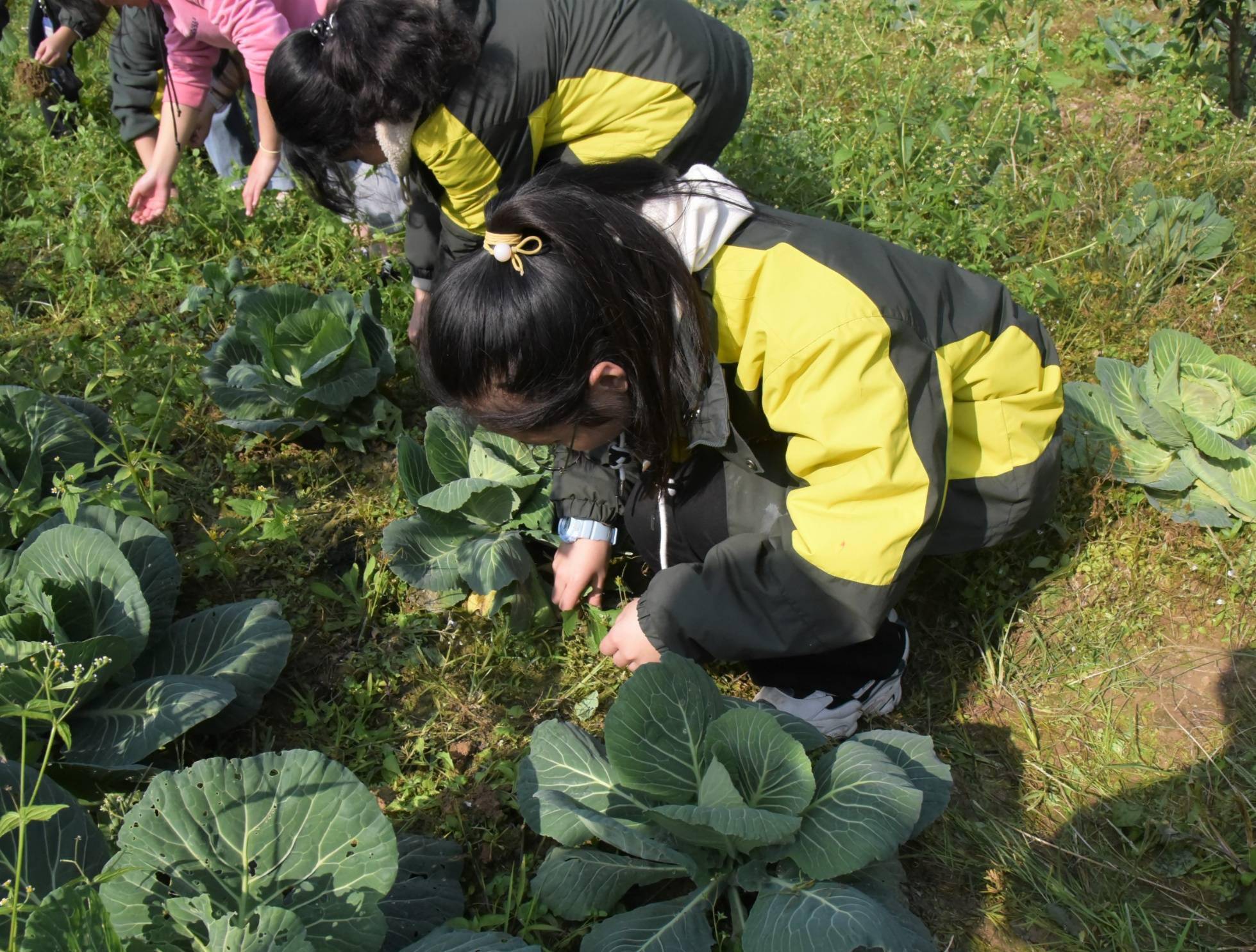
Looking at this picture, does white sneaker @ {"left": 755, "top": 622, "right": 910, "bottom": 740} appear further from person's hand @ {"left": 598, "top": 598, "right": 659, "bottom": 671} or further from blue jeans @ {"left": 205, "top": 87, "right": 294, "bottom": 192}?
blue jeans @ {"left": 205, "top": 87, "right": 294, "bottom": 192}

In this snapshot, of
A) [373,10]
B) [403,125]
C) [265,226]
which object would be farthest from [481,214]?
[265,226]

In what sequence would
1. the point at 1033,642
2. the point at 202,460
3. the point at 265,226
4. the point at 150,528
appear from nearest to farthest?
1. the point at 150,528
2. the point at 1033,642
3. the point at 202,460
4. the point at 265,226

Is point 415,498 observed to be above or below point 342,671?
above

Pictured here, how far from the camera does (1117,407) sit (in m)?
2.50

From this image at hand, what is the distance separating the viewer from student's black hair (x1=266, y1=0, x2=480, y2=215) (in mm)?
2229

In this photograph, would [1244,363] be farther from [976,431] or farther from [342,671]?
[342,671]

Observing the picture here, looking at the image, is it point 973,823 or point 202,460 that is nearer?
point 973,823

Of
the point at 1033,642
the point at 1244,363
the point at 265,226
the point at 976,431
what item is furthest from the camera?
the point at 265,226

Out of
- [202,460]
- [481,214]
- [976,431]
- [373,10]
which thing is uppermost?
[373,10]

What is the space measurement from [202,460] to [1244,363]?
9.20 ft

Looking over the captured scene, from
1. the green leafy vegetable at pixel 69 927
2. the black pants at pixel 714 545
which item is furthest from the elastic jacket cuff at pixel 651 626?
the green leafy vegetable at pixel 69 927

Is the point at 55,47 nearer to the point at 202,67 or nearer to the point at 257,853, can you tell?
the point at 202,67

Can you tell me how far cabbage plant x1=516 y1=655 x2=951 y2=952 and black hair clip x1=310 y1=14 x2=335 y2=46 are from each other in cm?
169

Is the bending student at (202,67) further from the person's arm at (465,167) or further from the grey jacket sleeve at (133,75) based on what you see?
the person's arm at (465,167)
